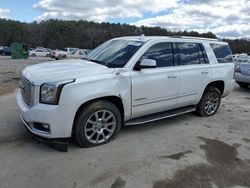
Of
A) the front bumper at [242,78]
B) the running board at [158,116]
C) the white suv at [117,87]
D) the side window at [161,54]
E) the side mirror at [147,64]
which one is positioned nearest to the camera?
the white suv at [117,87]

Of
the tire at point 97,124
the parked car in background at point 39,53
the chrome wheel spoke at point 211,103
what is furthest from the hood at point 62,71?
the parked car in background at point 39,53

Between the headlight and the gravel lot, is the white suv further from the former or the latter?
the gravel lot

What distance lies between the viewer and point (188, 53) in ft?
20.4

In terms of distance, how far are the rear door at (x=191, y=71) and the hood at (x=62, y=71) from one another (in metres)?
1.75

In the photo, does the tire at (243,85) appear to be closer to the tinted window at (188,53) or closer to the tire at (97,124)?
the tinted window at (188,53)

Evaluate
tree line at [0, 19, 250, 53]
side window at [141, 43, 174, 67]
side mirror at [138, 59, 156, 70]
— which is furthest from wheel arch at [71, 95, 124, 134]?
tree line at [0, 19, 250, 53]

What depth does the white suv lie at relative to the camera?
436 cm

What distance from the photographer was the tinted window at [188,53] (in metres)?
6.02

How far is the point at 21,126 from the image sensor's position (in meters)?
5.68

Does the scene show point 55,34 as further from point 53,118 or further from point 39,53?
point 53,118

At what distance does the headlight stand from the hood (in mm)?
84

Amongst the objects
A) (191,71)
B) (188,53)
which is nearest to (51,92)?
(191,71)

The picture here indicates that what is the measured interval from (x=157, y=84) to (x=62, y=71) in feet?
5.74

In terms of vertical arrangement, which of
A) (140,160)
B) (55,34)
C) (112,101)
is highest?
(55,34)
